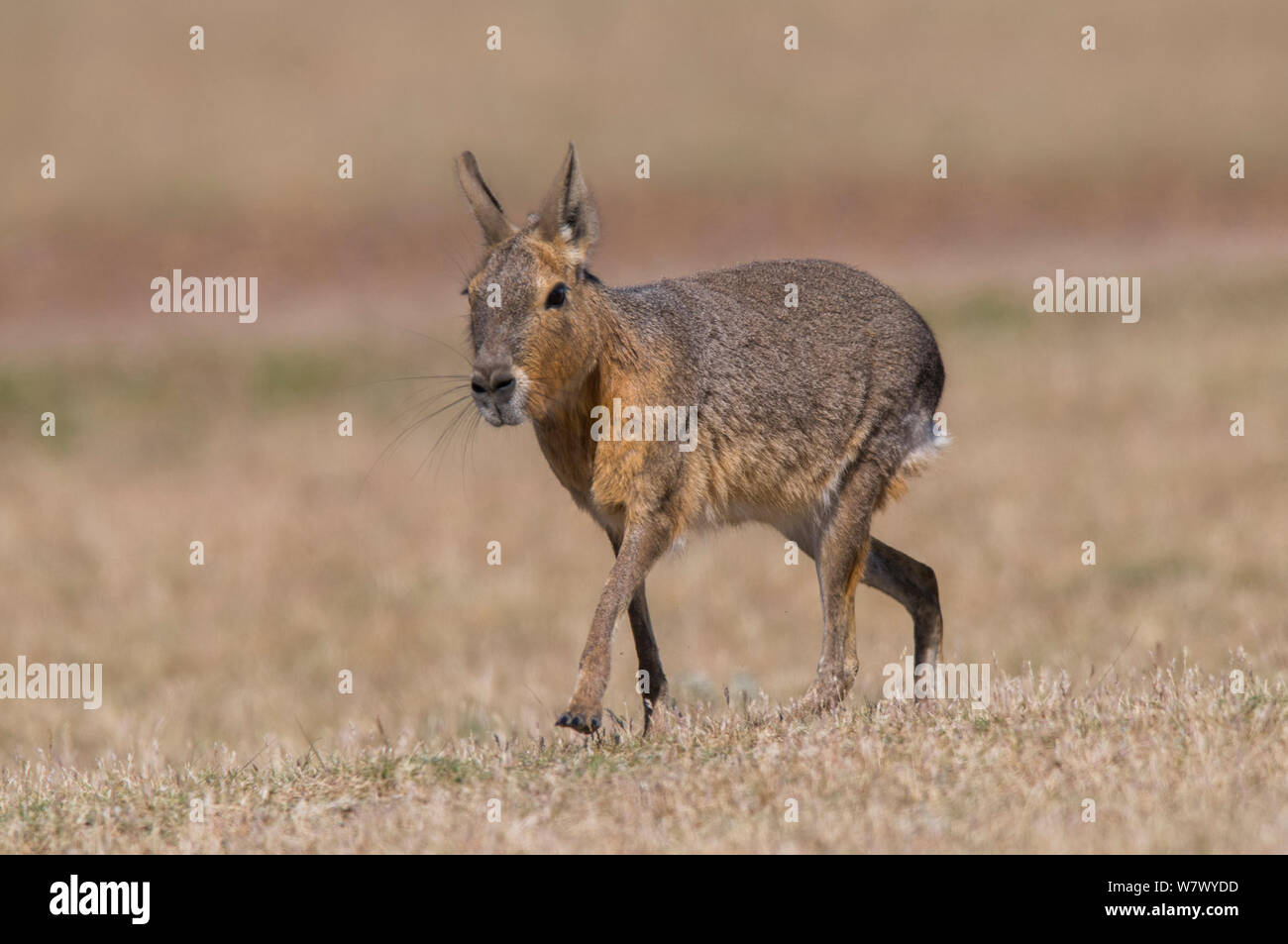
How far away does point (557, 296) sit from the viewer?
8.41 m

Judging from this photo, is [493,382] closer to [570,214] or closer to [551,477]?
[570,214]

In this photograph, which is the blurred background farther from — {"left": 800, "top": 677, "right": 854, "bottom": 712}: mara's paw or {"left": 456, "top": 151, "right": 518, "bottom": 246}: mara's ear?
{"left": 800, "top": 677, "right": 854, "bottom": 712}: mara's paw

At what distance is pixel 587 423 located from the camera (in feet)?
28.7

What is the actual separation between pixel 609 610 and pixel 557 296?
5.01 ft

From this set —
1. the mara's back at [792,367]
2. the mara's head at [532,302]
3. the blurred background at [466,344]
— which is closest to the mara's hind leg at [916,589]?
the mara's back at [792,367]

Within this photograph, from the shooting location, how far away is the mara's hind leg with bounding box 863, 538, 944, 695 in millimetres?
10023

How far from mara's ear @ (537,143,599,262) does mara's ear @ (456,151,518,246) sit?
0.68ft

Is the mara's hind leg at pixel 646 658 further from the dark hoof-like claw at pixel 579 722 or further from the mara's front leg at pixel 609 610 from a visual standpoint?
the dark hoof-like claw at pixel 579 722

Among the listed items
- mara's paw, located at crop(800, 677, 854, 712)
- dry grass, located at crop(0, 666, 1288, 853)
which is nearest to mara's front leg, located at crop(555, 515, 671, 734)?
dry grass, located at crop(0, 666, 1288, 853)

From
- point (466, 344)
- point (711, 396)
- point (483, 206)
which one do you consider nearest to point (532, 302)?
point (483, 206)

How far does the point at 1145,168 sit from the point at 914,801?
1274 inches

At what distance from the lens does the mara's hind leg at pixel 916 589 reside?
32.9 feet

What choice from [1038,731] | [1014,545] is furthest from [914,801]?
[1014,545]

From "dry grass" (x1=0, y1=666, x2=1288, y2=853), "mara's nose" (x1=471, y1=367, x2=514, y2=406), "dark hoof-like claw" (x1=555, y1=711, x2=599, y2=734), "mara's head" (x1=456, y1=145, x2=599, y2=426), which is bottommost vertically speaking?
"dry grass" (x1=0, y1=666, x2=1288, y2=853)
